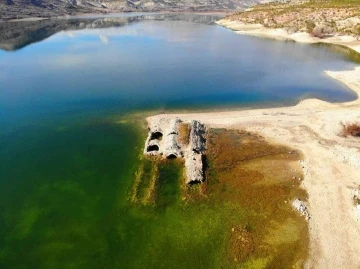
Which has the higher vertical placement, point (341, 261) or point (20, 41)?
point (341, 261)

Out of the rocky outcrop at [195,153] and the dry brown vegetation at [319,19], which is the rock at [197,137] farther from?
the dry brown vegetation at [319,19]

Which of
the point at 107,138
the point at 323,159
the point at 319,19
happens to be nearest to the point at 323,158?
the point at 323,159

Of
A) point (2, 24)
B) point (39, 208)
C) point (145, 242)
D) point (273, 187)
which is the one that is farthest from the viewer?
point (2, 24)

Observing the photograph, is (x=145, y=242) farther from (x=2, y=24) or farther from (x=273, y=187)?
(x=2, y=24)

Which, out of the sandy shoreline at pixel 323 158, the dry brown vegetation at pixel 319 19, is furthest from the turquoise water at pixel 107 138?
the dry brown vegetation at pixel 319 19

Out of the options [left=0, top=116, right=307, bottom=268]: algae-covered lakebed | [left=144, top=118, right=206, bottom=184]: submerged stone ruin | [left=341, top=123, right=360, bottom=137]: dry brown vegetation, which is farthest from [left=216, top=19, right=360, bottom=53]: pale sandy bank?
[left=0, top=116, right=307, bottom=268]: algae-covered lakebed

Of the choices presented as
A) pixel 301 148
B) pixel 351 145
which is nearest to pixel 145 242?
pixel 301 148

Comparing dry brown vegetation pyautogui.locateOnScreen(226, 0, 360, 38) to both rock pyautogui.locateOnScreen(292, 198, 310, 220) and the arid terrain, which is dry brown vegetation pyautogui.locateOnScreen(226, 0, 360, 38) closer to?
the arid terrain
